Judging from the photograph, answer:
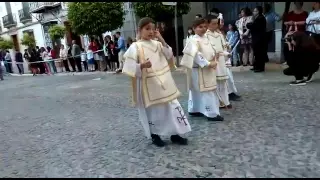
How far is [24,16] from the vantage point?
99.9ft

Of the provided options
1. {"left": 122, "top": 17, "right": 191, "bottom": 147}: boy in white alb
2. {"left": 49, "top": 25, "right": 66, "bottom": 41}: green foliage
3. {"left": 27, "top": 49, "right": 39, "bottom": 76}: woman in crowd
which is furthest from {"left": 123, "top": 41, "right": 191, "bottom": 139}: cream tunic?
{"left": 49, "top": 25, "right": 66, "bottom": 41}: green foliage

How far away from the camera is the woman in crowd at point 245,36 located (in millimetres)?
10312

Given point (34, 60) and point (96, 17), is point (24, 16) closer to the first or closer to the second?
point (34, 60)

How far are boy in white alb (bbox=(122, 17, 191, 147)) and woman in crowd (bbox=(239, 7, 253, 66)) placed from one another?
655 cm

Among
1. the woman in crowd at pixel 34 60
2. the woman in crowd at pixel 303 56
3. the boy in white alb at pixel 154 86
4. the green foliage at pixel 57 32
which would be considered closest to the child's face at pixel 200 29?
the boy in white alb at pixel 154 86

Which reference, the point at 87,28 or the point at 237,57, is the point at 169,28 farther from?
the point at 237,57

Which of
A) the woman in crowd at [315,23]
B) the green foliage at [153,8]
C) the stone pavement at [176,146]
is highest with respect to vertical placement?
the green foliage at [153,8]

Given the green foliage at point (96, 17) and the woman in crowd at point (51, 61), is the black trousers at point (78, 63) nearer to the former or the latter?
the green foliage at point (96, 17)

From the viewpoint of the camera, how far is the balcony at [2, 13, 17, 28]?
107 feet

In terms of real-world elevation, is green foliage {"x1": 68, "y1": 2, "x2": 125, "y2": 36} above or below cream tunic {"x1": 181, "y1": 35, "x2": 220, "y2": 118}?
above

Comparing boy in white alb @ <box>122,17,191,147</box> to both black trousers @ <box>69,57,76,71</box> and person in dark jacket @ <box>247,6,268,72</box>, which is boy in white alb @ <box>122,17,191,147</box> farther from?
black trousers @ <box>69,57,76,71</box>

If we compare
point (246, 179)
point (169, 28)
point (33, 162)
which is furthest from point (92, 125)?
point (169, 28)

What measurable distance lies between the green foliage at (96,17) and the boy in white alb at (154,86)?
1113cm

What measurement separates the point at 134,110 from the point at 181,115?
232 centimetres
